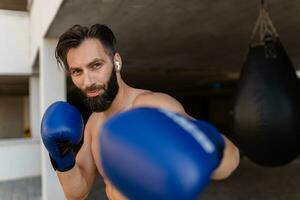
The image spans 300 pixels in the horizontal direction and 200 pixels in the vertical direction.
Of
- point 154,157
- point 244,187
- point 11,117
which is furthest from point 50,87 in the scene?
point 11,117

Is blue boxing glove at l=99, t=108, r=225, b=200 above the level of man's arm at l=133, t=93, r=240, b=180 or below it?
above

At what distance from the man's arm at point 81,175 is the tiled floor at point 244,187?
126 inches

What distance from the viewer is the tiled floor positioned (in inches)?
185

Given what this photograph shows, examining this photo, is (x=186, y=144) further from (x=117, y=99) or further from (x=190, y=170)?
(x=117, y=99)

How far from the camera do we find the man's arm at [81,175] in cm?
164

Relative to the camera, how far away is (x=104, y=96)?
136 cm

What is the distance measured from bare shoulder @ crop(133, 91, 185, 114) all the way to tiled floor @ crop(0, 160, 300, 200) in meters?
3.53

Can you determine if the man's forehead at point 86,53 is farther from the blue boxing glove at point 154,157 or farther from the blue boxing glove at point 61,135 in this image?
the blue boxing glove at point 154,157

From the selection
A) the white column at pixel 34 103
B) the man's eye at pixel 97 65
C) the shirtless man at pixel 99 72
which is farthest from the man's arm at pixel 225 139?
the white column at pixel 34 103

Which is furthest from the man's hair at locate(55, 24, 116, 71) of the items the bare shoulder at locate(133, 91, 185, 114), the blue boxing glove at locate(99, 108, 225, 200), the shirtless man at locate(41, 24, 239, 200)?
the blue boxing glove at locate(99, 108, 225, 200)

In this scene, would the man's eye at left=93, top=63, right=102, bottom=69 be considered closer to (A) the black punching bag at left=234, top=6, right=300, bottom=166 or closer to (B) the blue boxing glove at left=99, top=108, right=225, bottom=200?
(B) the blue boxing glove at left=99, top=108, right=225, bottom=200

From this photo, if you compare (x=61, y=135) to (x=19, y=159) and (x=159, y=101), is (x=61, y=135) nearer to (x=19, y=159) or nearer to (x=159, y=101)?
(x=159, y=101)

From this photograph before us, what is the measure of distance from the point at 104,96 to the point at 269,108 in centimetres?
116

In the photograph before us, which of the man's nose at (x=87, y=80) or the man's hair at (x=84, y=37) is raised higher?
the man's hair at (x=84, y=37)
